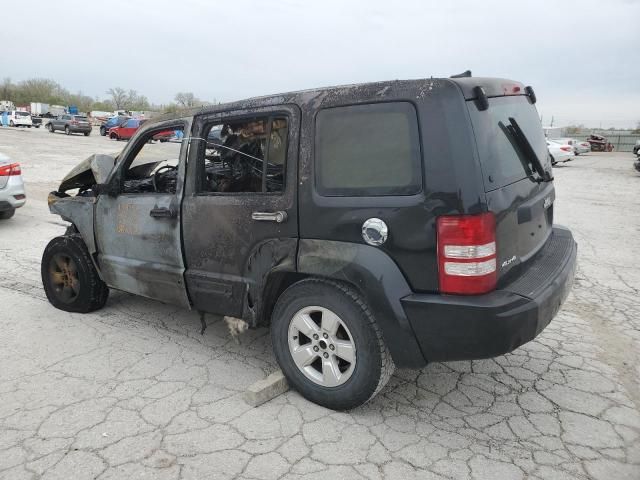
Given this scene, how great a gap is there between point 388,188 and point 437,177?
270 mm

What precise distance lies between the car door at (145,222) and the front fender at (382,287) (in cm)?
139

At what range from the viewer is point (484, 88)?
277cm

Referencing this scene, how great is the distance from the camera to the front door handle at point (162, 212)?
11.8 ft

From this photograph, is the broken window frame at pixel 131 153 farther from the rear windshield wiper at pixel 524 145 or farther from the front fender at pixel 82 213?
the rear windshield wiper at pixel 524 145

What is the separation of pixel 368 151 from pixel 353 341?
1052 mm

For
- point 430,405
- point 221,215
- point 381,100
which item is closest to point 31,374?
point 221,215

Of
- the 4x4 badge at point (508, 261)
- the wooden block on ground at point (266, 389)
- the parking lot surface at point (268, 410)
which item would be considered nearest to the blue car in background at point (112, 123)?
the parking lot surface at point (268, 410)

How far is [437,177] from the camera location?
2.52m

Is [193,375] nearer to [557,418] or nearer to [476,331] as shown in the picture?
[476,331]

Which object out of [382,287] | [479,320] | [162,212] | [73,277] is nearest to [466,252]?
[479,320]

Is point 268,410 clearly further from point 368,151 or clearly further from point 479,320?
point 368,151

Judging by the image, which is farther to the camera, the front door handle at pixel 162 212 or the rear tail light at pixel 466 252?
the front door handle at pixel 162 212

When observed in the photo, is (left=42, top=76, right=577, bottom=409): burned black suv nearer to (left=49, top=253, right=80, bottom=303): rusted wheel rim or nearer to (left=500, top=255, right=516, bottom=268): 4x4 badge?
(left=500, top=255, right=516, bottom=268): 4x4 badge

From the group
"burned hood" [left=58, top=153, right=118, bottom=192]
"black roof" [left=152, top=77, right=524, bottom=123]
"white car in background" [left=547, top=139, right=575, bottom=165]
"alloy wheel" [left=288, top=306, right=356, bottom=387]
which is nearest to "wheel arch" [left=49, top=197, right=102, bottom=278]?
"burned hood" [left=58, top=153, right=118, bottom=192]
